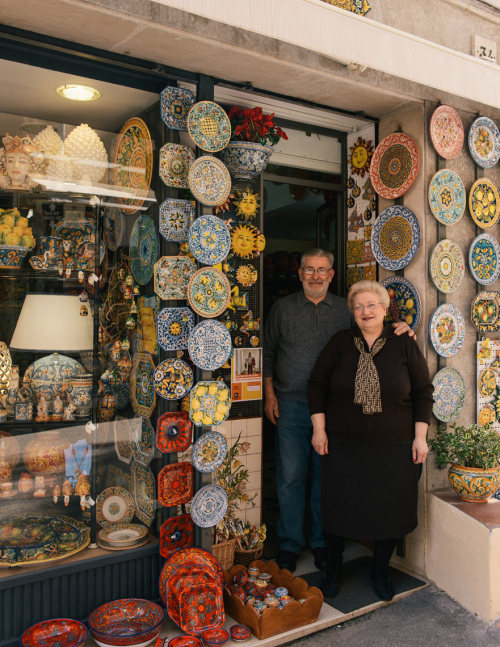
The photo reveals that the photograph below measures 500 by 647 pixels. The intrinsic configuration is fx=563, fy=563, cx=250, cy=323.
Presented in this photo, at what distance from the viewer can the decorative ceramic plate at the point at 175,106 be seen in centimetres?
269

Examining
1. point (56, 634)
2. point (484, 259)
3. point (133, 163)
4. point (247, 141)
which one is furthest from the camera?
point (484, 259)

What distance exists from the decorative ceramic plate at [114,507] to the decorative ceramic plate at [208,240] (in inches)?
47.3

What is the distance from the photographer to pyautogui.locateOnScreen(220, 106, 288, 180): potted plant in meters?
2.88

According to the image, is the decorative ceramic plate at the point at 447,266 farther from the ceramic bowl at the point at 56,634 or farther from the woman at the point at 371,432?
the ceramic bowl at the point at 56,634

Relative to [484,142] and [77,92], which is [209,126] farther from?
[484,142]

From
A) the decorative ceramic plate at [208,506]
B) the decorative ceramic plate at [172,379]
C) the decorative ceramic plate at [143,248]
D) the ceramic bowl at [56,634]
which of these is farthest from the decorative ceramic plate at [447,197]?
the ceramic bowl at [56,634]

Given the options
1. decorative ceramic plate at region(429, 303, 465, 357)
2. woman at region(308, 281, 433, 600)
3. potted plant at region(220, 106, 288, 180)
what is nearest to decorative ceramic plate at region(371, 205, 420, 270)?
decorative ceramic plate at region(429, 303, 465, 357)

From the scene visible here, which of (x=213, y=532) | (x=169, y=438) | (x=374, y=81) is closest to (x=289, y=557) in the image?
(x=213, y=532)

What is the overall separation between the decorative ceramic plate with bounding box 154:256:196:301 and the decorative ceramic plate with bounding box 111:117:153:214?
13.3 inches

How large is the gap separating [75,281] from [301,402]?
141cm

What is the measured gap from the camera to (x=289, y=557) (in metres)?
3.15

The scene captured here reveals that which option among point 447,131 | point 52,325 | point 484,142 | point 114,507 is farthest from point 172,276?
point 484,142

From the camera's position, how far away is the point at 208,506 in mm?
2645

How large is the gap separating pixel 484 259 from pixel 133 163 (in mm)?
2129
